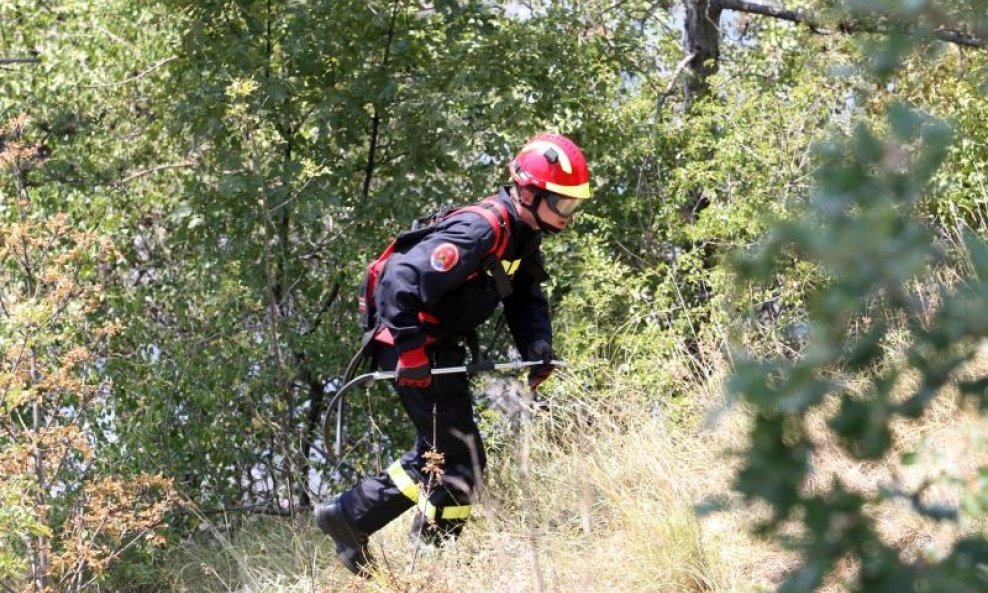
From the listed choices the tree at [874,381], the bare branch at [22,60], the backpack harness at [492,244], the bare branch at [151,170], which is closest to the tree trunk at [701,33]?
the bare branch at [151,170]

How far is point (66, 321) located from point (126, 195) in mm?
1258

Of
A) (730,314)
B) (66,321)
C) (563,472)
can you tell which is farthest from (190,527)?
(730,314)

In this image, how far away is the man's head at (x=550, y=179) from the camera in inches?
207

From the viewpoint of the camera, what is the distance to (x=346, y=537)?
5.61 meters

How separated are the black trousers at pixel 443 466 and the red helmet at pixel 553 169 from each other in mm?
795

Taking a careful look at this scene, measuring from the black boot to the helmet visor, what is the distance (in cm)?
152

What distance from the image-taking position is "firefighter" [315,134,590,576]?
5137 mm

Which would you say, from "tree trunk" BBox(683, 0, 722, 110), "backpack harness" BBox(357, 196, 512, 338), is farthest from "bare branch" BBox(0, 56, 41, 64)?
"tree trunk" BBox(683, 0, 722, 110)

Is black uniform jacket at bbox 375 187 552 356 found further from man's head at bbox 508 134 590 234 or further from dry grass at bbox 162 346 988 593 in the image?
dry grass at bbox 162 346 988 593

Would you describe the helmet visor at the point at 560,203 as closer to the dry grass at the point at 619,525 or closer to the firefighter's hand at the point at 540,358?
the firefighter's hand at the point at 540,358

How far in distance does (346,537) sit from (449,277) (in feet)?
4.16

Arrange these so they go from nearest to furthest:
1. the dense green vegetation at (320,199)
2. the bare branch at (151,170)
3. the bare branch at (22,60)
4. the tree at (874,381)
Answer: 1. the tree at (874,381)
2. the dense green vegetation at (320,199)
3. the bare branch at (151,170)
4. the bare branch at (22,60)

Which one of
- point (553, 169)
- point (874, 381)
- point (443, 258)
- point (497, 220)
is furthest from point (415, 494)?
point (874, 381)

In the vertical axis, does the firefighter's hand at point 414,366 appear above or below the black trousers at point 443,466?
above
